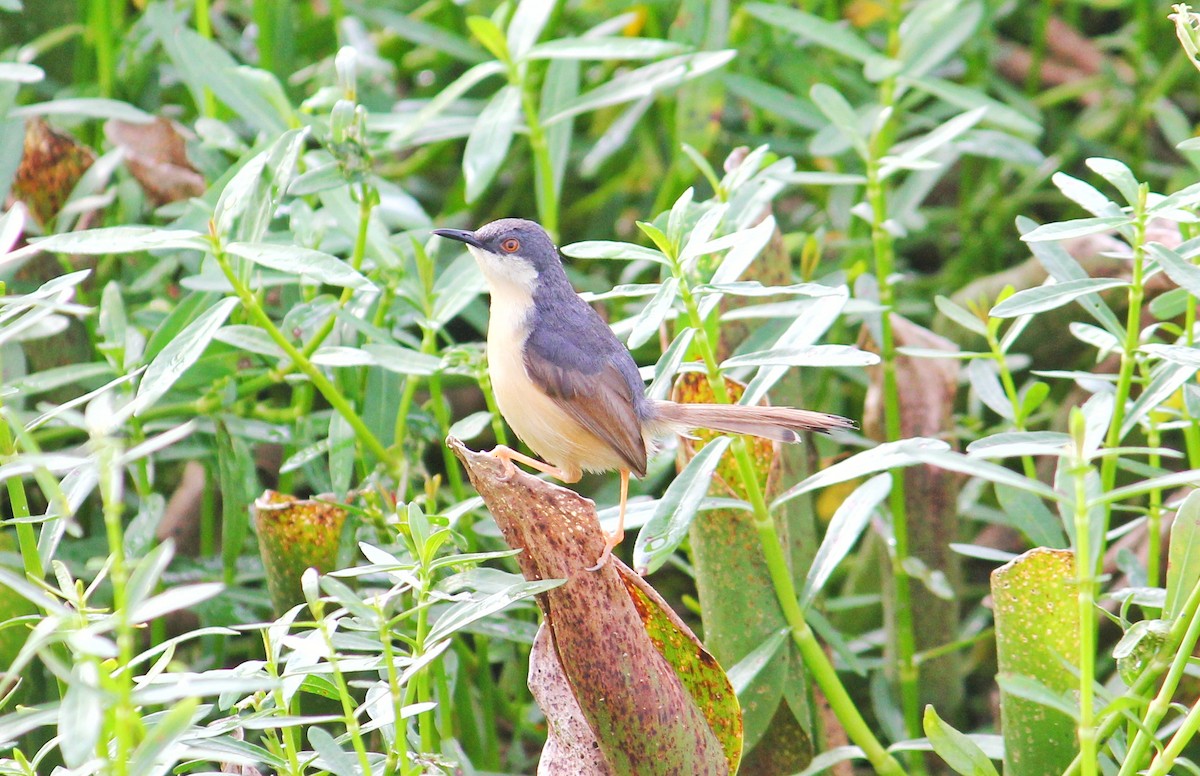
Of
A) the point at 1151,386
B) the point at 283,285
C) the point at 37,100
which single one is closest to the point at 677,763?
the point at 1151,386

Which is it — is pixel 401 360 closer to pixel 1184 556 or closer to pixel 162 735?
pixel 162 735

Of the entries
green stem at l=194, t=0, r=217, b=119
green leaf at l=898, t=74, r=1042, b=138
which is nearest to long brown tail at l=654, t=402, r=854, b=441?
green leaf at l=898, t=74, r=1042, b=138

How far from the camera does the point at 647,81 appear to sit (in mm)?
3135

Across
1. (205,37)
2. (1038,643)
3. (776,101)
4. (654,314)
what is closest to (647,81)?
(776,101)

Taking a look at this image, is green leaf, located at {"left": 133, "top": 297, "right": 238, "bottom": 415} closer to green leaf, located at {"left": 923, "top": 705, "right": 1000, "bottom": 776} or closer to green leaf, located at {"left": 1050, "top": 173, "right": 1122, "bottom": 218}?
green leaf, located at {"left": 923, "top": 705, "right": 1000, "bottom": 776}

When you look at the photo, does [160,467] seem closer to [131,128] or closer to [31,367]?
[31,367]

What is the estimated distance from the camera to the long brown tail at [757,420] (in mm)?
2289

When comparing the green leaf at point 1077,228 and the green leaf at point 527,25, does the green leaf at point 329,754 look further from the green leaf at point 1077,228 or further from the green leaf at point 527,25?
the green leaf at point 527,25

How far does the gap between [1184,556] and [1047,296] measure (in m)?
0.47

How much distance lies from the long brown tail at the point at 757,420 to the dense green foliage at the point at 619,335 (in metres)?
0.06

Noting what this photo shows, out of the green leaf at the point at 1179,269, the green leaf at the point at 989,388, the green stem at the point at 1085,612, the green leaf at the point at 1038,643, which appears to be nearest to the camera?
the green stem at the point at 1085,612

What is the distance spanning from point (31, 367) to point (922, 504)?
2141mm

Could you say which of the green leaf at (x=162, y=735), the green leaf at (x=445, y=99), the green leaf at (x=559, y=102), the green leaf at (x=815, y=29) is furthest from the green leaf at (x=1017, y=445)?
the green leaf at (x=815, y=29)

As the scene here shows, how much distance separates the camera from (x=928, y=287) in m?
3.94
